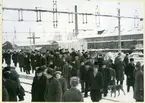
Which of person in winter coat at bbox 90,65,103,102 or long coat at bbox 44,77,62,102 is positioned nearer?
long coat at bbox 44,77,62,102

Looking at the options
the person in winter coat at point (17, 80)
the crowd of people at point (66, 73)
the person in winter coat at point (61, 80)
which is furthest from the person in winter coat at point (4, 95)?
the person in winter coat at point (61, 80)

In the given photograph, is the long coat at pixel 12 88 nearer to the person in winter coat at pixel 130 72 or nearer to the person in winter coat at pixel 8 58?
the person in winter coat at pixel 8 58

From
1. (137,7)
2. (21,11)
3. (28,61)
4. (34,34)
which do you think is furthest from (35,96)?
(137,7)

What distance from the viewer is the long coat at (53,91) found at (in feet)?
11.3

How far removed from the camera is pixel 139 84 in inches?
147

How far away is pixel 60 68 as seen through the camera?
12.2 feet

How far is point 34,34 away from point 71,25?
41cm

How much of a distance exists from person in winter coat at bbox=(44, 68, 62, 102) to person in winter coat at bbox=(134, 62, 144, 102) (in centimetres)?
83

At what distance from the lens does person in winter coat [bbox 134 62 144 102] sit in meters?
3.70

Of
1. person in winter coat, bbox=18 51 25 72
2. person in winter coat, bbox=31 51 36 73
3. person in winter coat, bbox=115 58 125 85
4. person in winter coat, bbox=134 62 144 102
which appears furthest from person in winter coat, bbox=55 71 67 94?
person in winter coat, bbox=134 62 144 102

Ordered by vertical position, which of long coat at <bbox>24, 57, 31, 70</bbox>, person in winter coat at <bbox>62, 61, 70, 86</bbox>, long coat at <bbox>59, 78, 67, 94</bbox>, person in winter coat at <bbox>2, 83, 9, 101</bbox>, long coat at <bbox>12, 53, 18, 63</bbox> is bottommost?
person in winter coat at <bbox>2, 83, 9, 101</bbox>

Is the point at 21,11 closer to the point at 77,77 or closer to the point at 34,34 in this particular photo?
the point at 34,34

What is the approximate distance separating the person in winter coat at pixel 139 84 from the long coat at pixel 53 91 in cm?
83

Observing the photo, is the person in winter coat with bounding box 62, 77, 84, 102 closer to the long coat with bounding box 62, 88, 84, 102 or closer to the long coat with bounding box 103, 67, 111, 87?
the long coat with bounding box 62, 88, 84, 102
